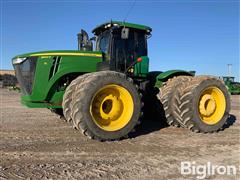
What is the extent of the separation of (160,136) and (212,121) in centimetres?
157

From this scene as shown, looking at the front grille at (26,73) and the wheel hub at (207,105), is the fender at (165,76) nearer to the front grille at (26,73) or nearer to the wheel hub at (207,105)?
the wheel hub at (207,105)

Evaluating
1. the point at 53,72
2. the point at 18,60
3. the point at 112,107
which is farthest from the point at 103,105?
the point at 18,60

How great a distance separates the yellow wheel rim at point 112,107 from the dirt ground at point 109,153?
44 centimetres

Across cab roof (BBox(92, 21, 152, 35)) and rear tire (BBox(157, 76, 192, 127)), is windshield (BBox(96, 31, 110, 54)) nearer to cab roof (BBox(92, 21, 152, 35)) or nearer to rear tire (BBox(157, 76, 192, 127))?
cab roof (BBox(92, 21, 152, 35))

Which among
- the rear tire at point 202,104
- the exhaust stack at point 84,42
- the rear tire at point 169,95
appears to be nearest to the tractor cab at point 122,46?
the exhaust stack at point 84,42

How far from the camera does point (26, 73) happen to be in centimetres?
636

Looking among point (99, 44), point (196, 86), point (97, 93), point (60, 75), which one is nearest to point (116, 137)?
point (97, 93)

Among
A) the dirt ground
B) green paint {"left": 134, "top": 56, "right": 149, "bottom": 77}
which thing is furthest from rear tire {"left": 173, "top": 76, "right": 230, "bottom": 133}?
green paint {"left": 134, "top": 56, "right": 149, "bottom": 77}

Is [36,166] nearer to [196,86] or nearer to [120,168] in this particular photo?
[120,168]

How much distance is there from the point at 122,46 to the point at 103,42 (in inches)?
22.3

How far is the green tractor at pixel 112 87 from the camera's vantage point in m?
5.61

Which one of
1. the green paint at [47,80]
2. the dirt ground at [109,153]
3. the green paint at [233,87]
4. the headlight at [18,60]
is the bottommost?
the green paint at [233,87]

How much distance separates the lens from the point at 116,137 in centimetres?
564

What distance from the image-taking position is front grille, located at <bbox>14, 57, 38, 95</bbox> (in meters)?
6.19
